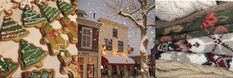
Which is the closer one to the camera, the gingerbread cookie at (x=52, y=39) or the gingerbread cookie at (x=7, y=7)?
the gingerbread cookie at (x=7, y=7)

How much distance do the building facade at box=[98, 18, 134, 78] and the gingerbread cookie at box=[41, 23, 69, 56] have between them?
715 mm

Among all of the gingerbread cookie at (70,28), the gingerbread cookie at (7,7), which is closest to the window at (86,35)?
the gingerbread cookie at (70,28)

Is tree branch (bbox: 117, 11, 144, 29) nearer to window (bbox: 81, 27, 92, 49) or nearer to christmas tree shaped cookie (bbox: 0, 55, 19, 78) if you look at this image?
window (bbox: 81, 27, 92, 49)

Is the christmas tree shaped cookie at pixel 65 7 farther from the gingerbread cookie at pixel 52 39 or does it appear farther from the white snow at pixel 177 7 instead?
the white snow at pixel 177 7

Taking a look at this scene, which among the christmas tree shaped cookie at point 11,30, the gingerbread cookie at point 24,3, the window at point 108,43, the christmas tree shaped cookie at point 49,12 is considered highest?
the gingerbread cookie at point 24,3

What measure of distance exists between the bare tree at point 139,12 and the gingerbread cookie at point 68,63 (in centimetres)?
42

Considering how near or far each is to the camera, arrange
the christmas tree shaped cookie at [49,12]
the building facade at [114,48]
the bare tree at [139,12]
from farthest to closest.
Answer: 1. the building facade at [114,48]
2. the bare tree at [139,12]
3. the christmas tree shaped cookie at [49,12]

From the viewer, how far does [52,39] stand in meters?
1.22

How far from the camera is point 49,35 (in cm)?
121

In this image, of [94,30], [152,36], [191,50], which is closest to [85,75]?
[94,30]

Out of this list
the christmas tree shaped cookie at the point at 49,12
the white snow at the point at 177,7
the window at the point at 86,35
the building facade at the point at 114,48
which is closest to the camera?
the white snow at the point at 177,7

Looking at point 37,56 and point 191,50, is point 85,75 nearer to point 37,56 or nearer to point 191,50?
point 37,56

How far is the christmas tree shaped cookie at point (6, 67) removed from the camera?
3.40 ft

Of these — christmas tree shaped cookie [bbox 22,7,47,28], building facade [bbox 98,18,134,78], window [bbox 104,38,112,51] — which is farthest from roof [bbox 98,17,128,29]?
christmas tree shaped cookie [bbox 22,7,47,28]
